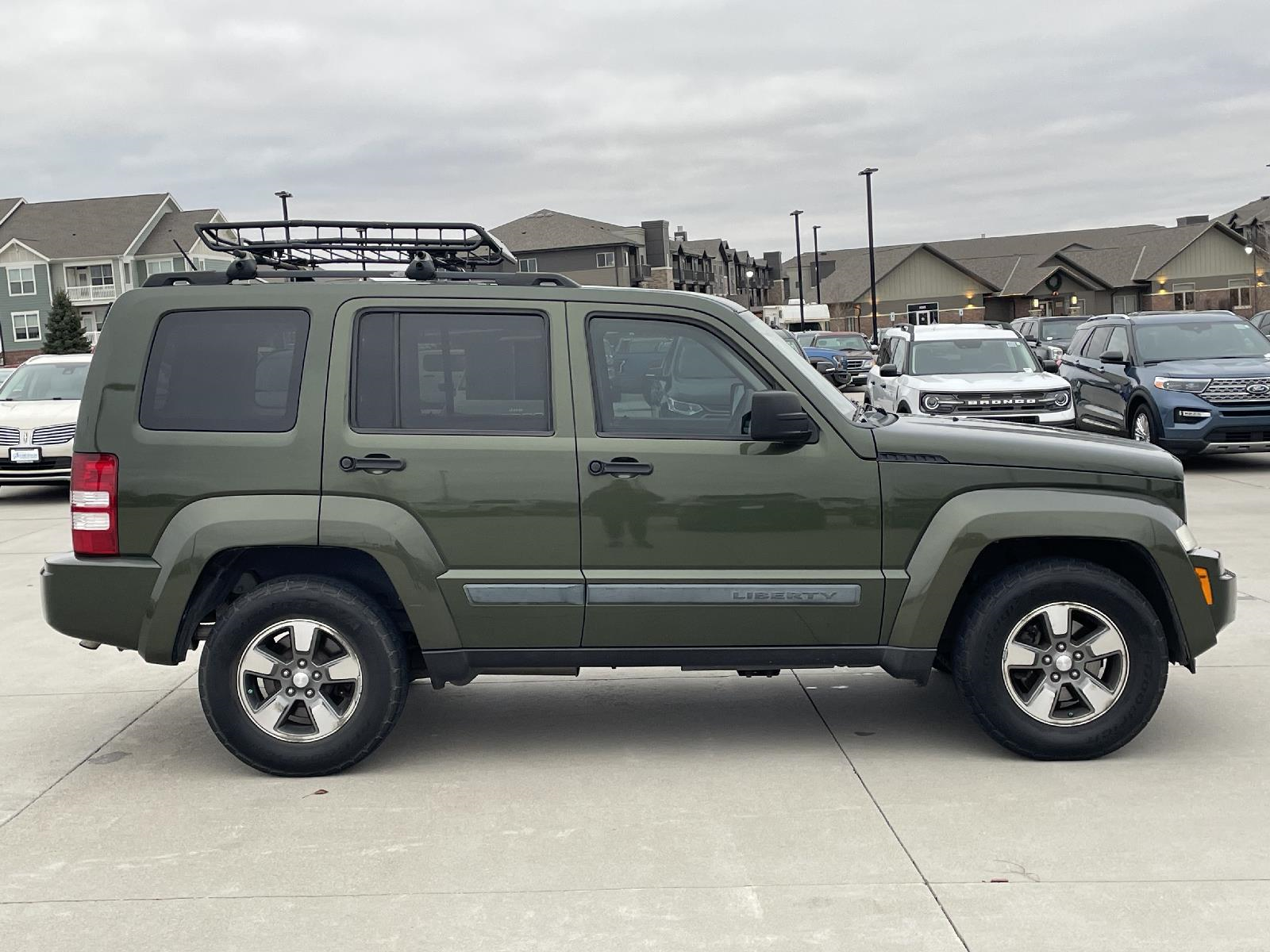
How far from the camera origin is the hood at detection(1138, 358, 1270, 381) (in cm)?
1562

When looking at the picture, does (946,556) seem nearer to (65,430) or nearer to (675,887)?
(675,887)

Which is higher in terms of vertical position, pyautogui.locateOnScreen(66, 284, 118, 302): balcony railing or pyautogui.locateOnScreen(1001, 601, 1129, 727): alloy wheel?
pyautogui.locateOnScreen(66, 284, 118, 302): balcony railing

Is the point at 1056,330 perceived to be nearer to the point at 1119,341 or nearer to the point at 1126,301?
the point at 1119,341

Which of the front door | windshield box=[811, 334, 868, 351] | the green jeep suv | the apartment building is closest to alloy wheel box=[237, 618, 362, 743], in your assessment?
the green jeep suv

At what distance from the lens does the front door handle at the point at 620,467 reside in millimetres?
5301

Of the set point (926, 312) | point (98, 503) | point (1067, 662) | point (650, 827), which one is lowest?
point (650, 827)

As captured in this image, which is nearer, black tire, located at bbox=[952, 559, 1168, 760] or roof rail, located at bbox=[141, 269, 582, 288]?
black tire, located at bbox=[952, 559, 1168, 760]

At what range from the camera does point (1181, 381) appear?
15.7m

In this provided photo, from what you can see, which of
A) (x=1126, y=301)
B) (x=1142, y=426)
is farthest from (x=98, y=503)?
(x=1126, y=301)

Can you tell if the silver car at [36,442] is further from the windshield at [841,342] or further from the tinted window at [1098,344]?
the windshield at [841,342]

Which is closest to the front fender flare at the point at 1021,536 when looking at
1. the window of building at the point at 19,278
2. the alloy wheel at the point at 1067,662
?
the alloy wheel at the point at 1067,662

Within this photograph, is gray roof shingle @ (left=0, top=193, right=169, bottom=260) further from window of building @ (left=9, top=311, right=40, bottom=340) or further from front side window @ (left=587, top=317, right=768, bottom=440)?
front side window @ (left=587, top=317, right=768, bottom=440)

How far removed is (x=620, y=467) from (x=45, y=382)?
14417mm

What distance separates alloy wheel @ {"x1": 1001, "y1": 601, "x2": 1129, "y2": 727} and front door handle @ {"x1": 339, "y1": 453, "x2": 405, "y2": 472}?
2.46 metres
